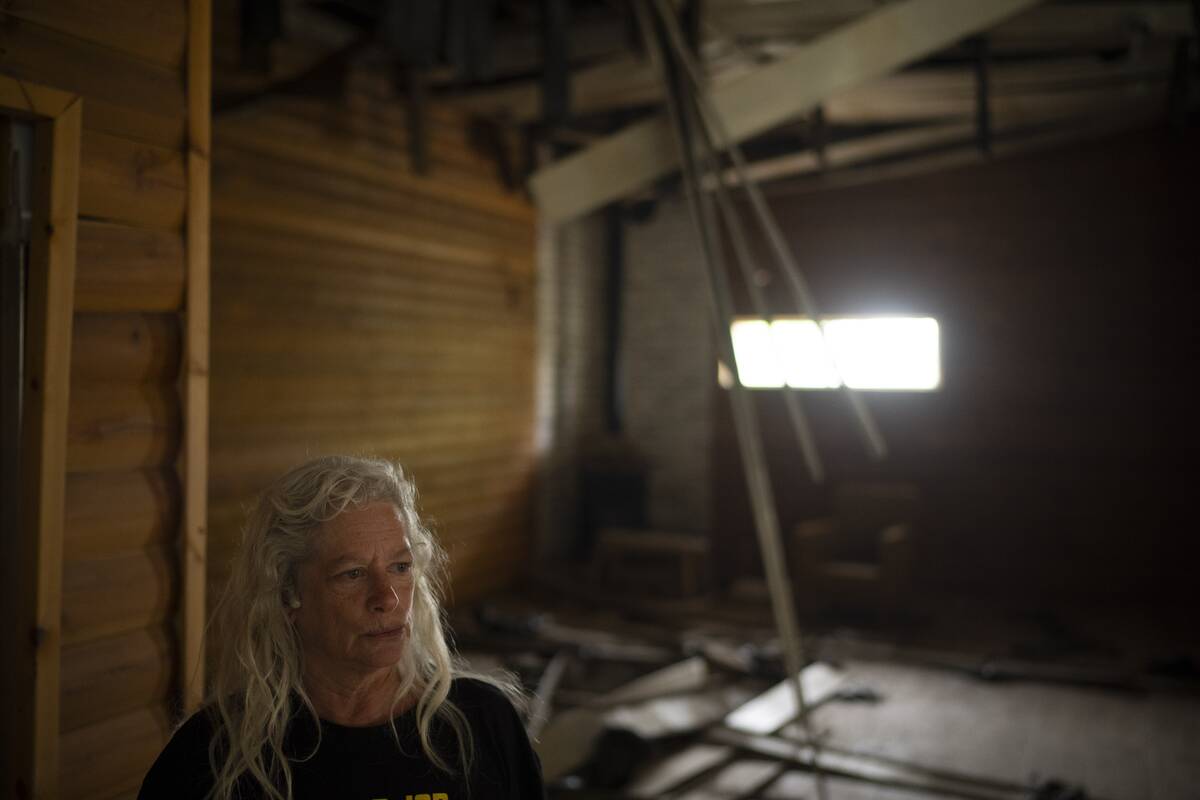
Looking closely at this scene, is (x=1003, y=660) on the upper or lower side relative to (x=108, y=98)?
lower

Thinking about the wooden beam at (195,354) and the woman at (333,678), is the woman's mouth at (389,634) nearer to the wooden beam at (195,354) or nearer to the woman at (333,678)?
the woman at (333,678)

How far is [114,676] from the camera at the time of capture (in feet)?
7.59

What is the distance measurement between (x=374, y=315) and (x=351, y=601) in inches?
203

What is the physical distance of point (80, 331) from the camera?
225cm

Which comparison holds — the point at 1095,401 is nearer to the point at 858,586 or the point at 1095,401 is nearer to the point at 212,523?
the point at 858,586

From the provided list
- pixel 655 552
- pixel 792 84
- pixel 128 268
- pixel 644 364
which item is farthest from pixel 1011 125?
pixel 128 268

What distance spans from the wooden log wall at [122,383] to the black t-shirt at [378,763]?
0.78 meters

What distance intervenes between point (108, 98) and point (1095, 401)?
7530 mm

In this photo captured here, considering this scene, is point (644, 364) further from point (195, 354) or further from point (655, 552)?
point (195, 354)

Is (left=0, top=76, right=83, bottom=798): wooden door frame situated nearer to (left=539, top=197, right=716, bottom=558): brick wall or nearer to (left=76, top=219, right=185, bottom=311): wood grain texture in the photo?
(left=76, top=219, right=185, bottom=311): wood grain texture

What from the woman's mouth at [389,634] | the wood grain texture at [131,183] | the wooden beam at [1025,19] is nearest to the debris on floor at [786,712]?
the woman's mouth at [389,634]

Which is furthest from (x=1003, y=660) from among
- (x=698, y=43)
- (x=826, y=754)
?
(x=698, y=43)

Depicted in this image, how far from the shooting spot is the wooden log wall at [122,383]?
2221 millimetres

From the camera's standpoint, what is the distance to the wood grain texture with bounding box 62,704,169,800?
7.27ft
